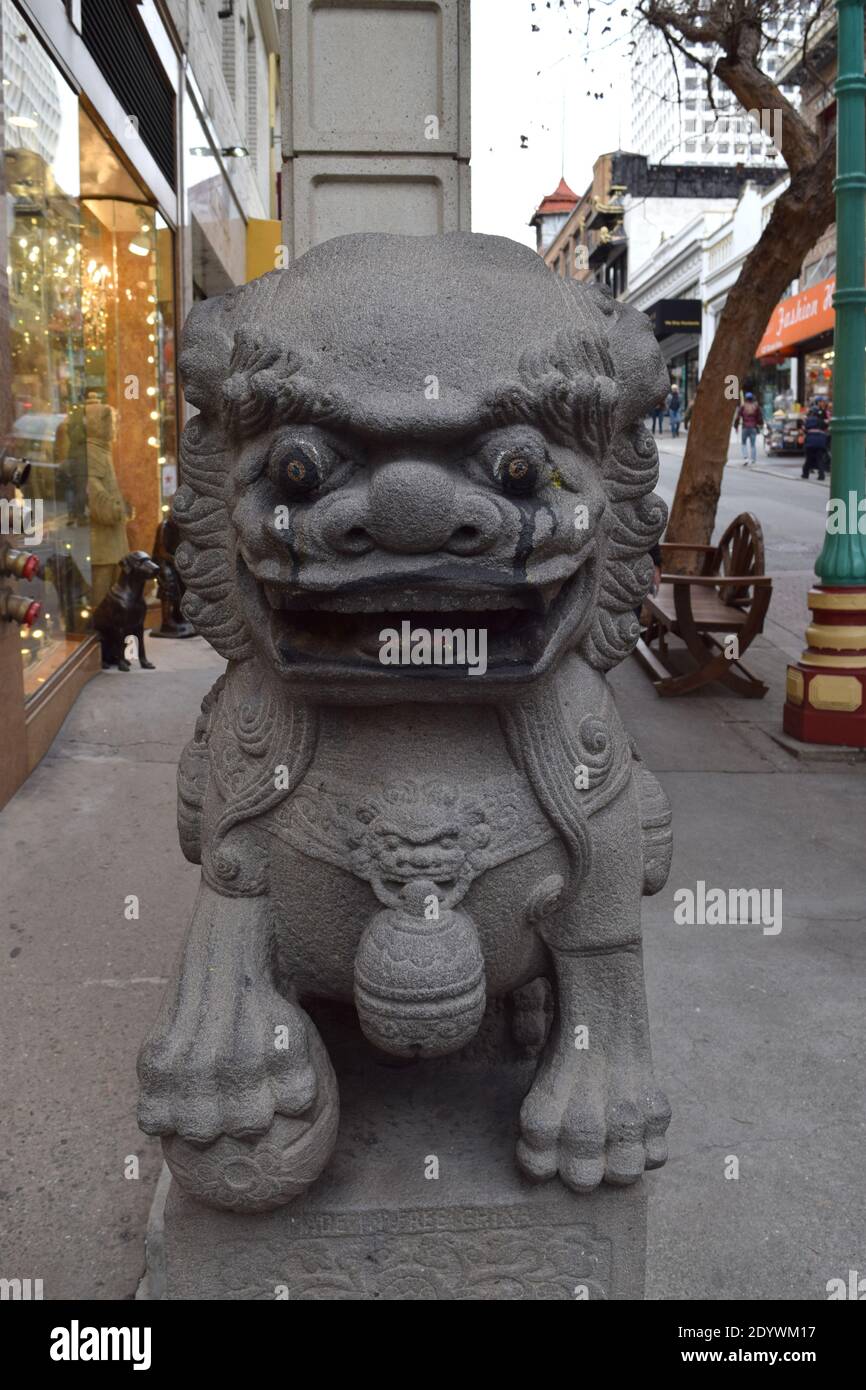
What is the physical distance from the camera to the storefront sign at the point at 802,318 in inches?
904

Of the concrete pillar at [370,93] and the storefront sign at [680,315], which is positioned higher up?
the storefront sign at [680,315]

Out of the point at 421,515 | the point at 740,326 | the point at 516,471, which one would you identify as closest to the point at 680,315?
the point at 740,326

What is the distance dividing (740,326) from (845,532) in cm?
254

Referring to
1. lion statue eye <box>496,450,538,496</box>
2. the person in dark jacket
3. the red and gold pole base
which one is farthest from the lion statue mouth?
the person in dark jacket

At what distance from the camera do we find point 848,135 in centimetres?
539

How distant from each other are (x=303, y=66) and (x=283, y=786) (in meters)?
3.13

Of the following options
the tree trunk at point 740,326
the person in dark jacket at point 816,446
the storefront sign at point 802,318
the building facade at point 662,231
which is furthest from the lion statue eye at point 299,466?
the building facade at point 662,231

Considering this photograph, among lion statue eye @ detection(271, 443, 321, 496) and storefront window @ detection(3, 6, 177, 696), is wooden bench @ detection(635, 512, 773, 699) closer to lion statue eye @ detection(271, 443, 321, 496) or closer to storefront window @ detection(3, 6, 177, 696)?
storefront window @ detection(3, 6, 177, 696)

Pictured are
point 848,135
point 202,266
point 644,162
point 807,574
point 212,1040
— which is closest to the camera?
point 212,1040

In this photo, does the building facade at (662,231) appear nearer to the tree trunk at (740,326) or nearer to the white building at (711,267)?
the white building at (711,267)

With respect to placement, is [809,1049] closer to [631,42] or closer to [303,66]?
[303,66]

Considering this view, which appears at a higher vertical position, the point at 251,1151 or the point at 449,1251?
the point at 251,1151

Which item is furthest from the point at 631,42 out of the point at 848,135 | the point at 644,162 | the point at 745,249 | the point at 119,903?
the point at 644,162

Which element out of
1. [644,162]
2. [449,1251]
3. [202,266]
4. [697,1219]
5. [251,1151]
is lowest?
[697,1219]
